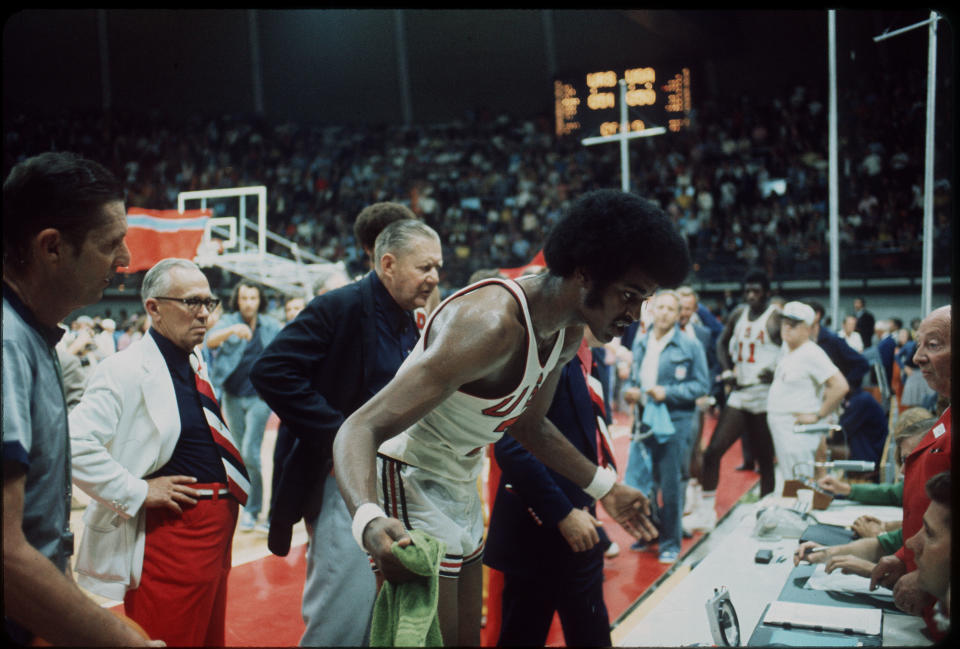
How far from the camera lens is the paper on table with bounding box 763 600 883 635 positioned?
203cm

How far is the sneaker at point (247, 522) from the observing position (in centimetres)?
576

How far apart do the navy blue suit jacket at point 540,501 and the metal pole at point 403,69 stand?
2012 centimetres

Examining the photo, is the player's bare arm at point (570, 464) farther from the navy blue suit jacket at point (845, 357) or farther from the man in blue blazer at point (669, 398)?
the navy blue suit jacket at point (845, 357)

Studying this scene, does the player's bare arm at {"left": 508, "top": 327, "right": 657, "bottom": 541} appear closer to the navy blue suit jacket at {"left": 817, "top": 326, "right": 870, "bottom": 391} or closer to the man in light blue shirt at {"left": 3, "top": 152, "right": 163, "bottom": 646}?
the man in light blue shirt at {"left": 3, "top": 152, "right": 163, "bottom": 646}

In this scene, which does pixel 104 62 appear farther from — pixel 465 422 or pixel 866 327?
pixel 465 422

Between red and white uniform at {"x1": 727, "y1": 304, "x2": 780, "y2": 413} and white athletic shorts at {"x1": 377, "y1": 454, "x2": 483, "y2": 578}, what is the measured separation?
4.29m

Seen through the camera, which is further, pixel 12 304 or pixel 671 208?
pixel 671 208

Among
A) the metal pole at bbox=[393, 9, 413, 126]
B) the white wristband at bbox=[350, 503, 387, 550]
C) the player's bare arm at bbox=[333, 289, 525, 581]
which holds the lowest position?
the white wristband at bbox=[350, 503, 387, 550]

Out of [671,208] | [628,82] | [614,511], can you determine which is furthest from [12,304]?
[671,208]

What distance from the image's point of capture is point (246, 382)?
5.86 metres

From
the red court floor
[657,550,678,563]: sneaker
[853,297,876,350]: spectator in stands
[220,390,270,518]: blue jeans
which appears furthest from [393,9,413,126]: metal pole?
[657,550,678,563]: sneaker

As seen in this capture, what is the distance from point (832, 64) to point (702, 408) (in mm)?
3076

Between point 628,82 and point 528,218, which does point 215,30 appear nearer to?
point 528,218

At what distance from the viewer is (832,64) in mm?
6414
